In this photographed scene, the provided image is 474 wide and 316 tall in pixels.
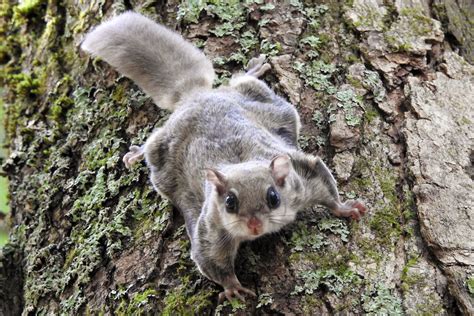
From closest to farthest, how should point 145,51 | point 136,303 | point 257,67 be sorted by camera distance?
1. point 136,303
2. point 257,67
3. point 145,51

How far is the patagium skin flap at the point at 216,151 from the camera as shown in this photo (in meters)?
3.53

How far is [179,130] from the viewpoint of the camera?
13.8 ft

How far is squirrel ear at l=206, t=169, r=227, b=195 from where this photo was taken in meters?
Answer: 3.56

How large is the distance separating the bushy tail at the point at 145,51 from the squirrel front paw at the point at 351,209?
152cm

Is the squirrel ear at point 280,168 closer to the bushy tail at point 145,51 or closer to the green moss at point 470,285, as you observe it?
the green moss at point 470,285

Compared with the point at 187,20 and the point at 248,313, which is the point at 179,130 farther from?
the point at 248,313

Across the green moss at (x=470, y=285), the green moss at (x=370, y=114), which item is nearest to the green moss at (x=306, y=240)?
the green moss at (x=470, y=285)

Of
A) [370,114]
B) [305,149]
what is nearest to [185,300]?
[305,149]

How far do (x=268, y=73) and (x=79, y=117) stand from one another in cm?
140

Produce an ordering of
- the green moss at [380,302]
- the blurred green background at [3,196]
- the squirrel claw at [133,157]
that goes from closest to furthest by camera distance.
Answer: the green moss at [380,302] → the squirrel claw at [133,157] → the blurred green background at [3,196]

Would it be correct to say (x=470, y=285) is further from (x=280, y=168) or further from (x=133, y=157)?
(x=133, y=157)

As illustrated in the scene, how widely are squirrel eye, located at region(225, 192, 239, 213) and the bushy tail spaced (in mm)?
1283

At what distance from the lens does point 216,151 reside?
4051mm

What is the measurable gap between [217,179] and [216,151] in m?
0.50
